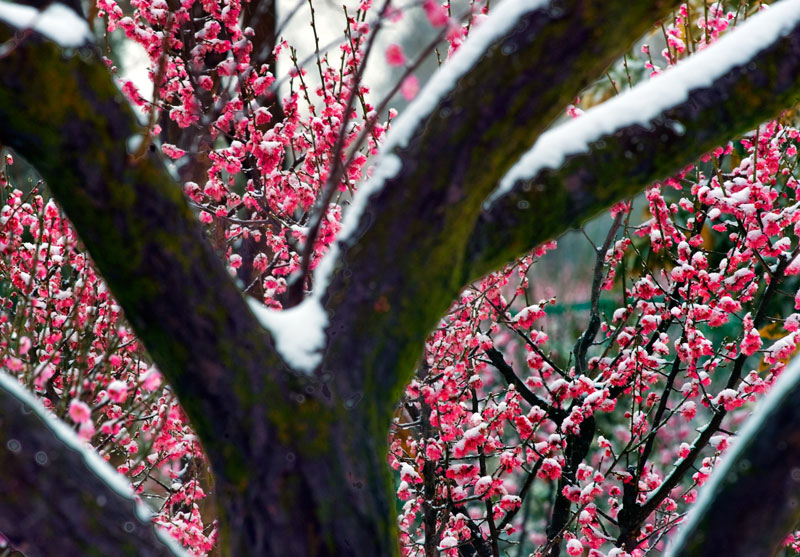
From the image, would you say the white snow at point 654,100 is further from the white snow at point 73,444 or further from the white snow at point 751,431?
the white snow at point 73,444

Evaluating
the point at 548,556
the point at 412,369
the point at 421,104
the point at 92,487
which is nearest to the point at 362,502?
the point at 412,369

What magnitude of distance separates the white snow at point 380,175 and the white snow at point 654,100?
1.19 ft

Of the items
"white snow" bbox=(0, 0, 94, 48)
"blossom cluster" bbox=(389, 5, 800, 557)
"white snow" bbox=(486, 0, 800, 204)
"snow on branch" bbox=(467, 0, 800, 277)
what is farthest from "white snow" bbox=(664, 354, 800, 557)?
"blossom cluster" bbox=(389, 5, 800, 557)

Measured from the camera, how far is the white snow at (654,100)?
89.4 inches

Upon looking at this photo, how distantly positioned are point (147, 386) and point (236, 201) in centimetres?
348

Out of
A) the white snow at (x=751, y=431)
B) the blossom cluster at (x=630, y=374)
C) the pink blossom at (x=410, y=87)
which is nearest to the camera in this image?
the white snow at (x=751, y=431)

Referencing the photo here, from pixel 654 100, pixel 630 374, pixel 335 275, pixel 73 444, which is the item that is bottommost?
pixel 73 444

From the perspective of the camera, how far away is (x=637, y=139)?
2.28m

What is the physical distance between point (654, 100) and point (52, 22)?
5.99 feet

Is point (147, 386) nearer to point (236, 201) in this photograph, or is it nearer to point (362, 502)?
point (362, 502)

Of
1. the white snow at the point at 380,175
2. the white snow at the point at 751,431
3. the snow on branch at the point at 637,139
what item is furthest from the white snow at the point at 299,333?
the white snow at the point at 751,431

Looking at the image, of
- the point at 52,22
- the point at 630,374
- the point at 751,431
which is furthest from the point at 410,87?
the point at 630,374

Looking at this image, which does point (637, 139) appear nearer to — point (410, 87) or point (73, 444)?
point (410, 87)

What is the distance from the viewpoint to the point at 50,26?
6.01ft
